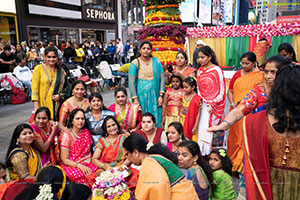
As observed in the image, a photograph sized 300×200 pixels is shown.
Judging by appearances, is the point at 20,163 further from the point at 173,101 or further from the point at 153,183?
the point at 173,101

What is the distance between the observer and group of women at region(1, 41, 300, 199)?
1.40 m

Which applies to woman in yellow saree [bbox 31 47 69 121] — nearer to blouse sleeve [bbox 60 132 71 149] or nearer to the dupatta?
blouse sleeve [bbox 60 132 71 149]

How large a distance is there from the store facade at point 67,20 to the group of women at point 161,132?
11079mm

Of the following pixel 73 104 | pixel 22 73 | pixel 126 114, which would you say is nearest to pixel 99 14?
pixel 22 73

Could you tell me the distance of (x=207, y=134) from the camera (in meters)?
3.12

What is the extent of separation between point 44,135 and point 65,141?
267 mm

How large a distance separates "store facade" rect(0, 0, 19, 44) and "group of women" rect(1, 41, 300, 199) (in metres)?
10.1

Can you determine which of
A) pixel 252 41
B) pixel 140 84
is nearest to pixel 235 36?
pixel 252 41

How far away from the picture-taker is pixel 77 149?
2859mm

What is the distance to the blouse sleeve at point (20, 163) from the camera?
2.36 meters

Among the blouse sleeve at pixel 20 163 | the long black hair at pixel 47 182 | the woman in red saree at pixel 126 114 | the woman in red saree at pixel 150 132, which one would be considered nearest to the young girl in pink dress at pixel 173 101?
the woman in red saree at pixel 126 114

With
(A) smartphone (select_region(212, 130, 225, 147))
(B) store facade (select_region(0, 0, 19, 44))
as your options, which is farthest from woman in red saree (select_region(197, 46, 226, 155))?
(B) store facade (select_region(0, 0, 19, 44))

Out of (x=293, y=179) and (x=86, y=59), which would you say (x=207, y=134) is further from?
(x=86, y=59)

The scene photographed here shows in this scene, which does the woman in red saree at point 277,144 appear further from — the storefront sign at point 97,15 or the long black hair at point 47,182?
the storefront sign at point 97,15
